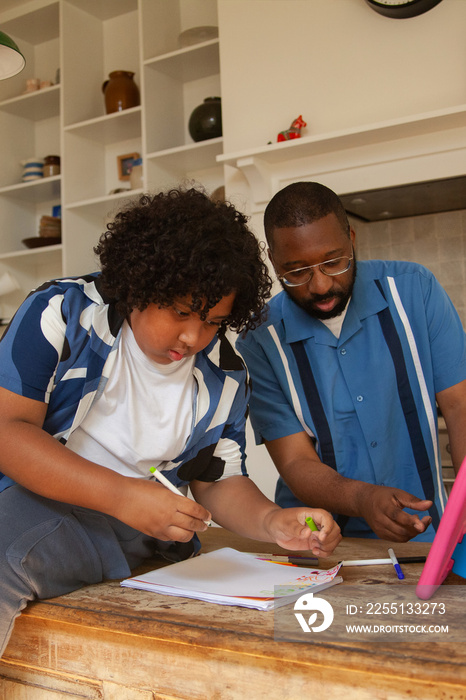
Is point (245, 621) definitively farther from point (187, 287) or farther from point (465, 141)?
point (465, 141)

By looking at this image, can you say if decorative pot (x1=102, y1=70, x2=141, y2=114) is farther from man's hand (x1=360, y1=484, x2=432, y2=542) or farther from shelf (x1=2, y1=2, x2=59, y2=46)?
man's hand (x1=360, y1=484, x2=432, y2=542)

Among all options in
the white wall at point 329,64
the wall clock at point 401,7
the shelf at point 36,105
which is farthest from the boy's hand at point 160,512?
the shelf at point 36,105

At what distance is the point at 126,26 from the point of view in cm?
414

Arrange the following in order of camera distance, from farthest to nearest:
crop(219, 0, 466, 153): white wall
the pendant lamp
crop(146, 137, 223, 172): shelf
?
1. crop(146, 137, 223, 172): shelf
2. crop(219, 0, 466, 153): white wall
3. the pendant lamp

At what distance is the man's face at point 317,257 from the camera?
4.89 feet

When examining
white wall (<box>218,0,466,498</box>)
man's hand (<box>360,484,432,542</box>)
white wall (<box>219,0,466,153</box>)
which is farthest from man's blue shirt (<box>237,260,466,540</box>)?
white wall (<box>219,0,466,153</box>)

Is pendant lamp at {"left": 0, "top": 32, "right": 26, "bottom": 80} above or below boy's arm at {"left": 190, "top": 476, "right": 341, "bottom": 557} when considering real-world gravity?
above

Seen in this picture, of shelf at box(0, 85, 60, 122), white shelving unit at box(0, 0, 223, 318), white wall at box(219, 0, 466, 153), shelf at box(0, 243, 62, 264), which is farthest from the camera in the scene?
shelf at box(0, 85, 60, 122)

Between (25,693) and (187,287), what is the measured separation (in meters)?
0.68

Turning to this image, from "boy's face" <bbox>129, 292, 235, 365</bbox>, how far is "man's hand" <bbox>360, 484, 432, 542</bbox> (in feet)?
1.51

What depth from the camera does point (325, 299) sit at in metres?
1.57

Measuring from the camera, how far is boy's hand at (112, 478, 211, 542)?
965 mm

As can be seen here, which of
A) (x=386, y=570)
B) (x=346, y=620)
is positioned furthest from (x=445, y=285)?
(x=346, y=620)

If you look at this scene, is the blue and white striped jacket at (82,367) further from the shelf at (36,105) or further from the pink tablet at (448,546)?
the shelf at (36,105)
